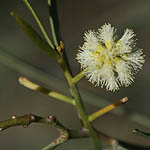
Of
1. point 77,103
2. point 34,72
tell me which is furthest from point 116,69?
point 34,72

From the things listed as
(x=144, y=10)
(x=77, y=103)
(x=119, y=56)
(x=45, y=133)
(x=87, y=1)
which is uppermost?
(x=87, y=1)

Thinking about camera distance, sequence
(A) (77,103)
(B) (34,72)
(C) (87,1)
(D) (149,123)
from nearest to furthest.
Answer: (A) (77,103) < (D) (149,123) < (B) (34,72) < (C) (87,1)

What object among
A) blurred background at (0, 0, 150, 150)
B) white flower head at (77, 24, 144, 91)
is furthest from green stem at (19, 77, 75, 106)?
blurred background at (0, 0, 150, 150)

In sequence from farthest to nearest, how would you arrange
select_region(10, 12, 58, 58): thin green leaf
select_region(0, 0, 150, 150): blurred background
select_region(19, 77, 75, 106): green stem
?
select_region(0, 0, 150, 150): blurred background < select_region(19, 77, 75, 106): green stem < select_region(10, 12, 58, 58): thin green leaf

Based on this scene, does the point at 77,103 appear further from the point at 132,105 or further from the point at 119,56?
the point at 132,105

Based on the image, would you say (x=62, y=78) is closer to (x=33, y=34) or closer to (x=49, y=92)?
(x=49, y=92)

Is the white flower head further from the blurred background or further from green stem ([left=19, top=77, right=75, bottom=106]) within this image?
the blurred background
